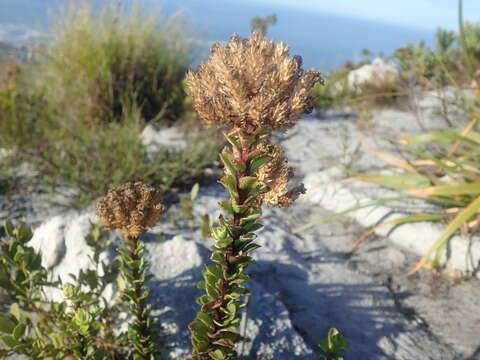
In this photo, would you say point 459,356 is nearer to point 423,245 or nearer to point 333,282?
point 333,282

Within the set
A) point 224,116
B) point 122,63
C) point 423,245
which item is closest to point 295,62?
point 224,116

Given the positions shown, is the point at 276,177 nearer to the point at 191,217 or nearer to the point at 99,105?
the point at 191,217

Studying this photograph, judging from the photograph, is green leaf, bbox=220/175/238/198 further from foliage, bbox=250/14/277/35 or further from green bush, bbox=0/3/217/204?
foliage, bbox=250/14/277/35

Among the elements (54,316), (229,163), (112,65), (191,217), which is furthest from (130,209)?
(112,65)

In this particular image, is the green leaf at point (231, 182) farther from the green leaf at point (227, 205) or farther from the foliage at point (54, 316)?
the foliage at point (54, 316)

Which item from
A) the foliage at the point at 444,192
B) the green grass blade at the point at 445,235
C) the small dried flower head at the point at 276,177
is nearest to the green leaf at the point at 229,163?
the small dried flower head at the point at 276,177

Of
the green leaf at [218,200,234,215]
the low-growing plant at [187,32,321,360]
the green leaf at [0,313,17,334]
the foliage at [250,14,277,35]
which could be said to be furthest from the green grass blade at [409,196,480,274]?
the foliage at [250,14,277,35]
